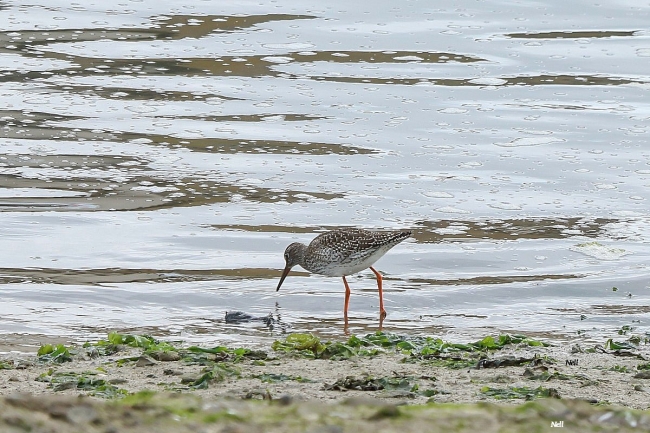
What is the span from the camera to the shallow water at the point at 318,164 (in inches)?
368

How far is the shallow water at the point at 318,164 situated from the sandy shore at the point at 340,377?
53.1 inches

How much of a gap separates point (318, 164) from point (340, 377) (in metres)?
6.85

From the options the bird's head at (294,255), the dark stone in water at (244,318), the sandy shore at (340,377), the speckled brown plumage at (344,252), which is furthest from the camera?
the bird's head at (294,255)

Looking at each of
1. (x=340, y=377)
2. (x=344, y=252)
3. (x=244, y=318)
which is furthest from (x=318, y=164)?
(x=340, y=377)

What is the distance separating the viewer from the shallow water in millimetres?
9344

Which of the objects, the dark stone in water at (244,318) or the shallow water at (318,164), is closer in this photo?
the dark stone in water at (244,318)

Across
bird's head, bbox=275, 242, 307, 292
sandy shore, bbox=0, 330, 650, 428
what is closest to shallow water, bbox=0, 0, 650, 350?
bird's head, bbox=275, 242, 307, 292

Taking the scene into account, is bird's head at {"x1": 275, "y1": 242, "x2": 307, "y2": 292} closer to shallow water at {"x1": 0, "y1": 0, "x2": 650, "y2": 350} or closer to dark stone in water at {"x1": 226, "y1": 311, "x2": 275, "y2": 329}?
shallow water at {"x1": 0, "y1": 0, "x2": 650, "y2": 350}

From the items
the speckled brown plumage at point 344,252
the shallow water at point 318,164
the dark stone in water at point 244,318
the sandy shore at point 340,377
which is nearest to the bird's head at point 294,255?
the speckled brown plumage at point 344,252

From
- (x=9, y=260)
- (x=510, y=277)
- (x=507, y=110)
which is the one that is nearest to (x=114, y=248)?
(x=9, y=260)

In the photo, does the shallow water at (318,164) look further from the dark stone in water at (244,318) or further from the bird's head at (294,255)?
the bird's head at (294,255)

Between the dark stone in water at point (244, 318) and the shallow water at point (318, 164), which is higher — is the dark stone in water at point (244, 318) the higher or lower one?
the lower one

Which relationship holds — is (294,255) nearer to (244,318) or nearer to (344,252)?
A: (344,252)

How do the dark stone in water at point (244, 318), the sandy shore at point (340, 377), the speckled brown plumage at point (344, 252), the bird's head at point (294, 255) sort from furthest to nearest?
the bird's head at point (294, 255)
the speckled brown plumage at point (344, 252)
the dark stone in water at point (244, 318)
the sandy shore at point (340, 377)
